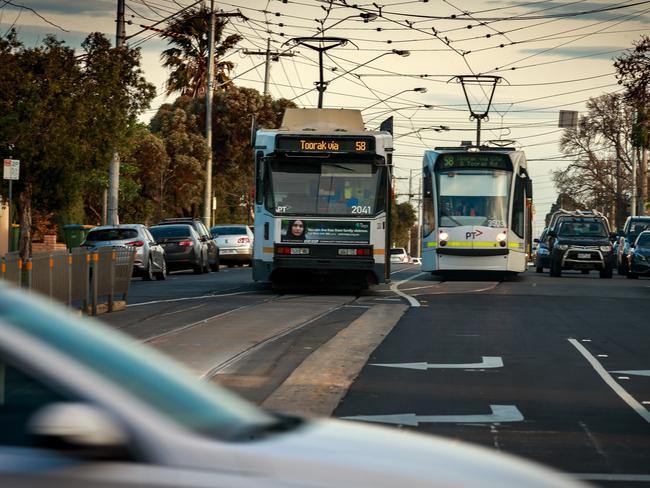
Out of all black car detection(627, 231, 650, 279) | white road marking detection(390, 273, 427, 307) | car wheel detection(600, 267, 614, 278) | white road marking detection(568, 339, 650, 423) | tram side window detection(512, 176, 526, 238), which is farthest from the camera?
black car detection(627, 231, 650, 279)

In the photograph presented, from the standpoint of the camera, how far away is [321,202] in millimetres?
27609

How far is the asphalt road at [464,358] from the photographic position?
1035 cm

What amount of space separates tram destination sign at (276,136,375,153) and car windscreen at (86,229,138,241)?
7.85 metres

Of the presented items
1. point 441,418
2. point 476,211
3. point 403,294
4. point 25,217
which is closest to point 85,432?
point 441,418

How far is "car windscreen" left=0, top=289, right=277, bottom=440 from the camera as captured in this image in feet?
11.8

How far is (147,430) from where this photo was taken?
339 centimetres

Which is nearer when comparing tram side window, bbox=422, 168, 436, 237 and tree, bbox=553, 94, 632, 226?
tram side window, bbox=422, 168, 436, 237

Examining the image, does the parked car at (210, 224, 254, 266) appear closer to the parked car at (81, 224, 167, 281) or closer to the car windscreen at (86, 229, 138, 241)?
the parked car at (81, 224, 167, 281)

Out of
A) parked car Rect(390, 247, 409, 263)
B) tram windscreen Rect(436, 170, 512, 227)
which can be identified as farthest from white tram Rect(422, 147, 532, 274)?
parked car Rect(390, 247, 409, 263)

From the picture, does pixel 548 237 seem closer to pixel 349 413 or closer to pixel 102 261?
pixel 102 261

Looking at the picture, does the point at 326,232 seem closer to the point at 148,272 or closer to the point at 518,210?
the point at 148,272

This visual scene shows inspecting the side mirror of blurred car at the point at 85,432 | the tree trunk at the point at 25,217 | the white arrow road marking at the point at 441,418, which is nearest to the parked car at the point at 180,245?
the tree trunk at the point at 25,217

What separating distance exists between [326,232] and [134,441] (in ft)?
79.0

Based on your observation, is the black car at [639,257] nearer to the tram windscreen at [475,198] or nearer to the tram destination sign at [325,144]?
the tram windscreen at [475,198]
